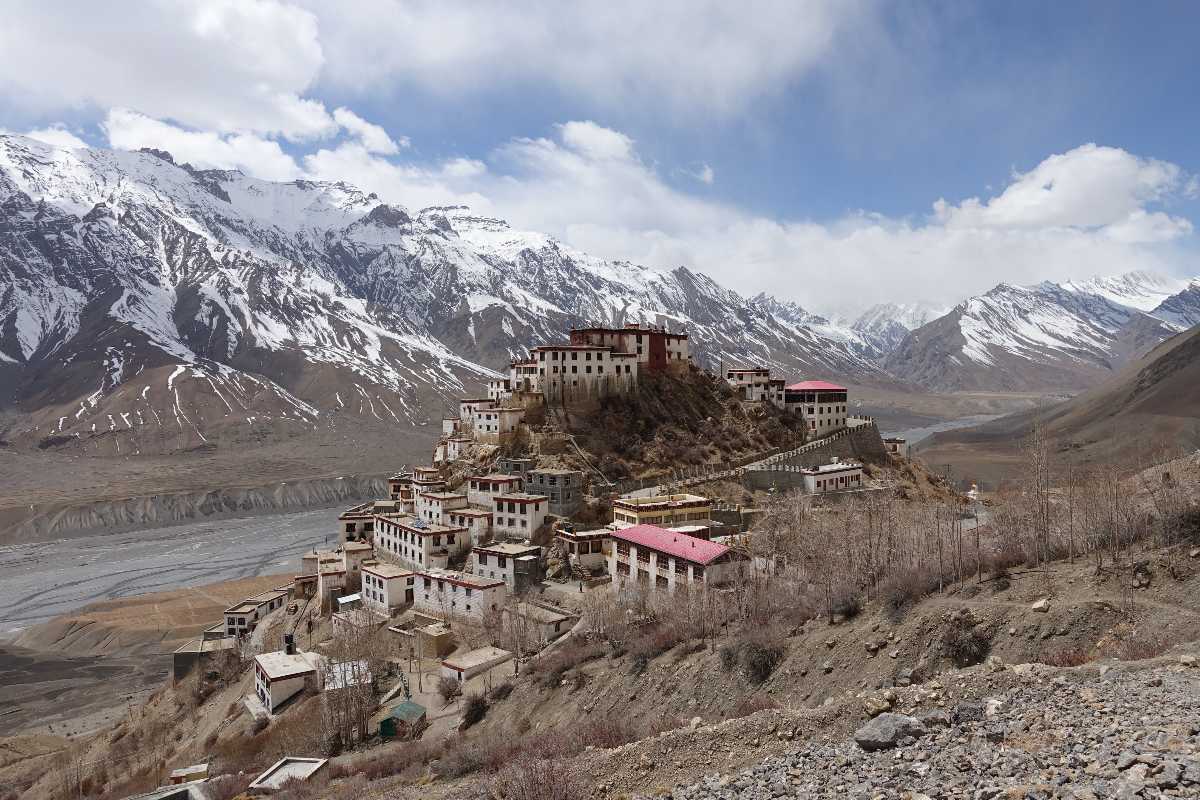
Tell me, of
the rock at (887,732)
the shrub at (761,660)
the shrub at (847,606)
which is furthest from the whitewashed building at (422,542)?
the rock at (887,732)

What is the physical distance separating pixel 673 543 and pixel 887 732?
25826 millimetres

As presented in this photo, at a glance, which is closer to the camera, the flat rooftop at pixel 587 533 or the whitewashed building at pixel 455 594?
the whitewashed building at pixel 455 594

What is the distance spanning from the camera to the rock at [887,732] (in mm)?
12078

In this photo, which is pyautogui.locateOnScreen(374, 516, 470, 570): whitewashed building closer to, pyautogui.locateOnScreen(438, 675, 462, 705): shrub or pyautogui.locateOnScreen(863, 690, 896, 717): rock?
pyautogui.locateOnScreen(438, 675, 462, 705): shrub

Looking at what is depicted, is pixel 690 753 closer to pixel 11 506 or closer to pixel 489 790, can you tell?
pixel 489 790

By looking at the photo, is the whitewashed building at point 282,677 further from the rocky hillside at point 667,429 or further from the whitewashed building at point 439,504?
the rocky hillside at point 667,429

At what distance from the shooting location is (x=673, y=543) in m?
37.9

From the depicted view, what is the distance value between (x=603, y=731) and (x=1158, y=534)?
50.8ft

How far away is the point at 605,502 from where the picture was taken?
51.8 metres

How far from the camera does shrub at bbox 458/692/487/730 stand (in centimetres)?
2944

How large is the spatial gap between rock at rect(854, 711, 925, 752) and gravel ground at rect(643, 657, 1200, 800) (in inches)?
0.6

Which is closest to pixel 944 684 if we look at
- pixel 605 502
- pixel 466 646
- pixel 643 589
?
pixel 643 589

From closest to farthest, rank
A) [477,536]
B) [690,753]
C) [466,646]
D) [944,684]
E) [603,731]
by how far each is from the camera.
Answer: [944,684]
[690,753]
[603,731]
[466,646]
[477,536]

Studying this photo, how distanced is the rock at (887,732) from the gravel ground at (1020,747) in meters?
→ 0.02
